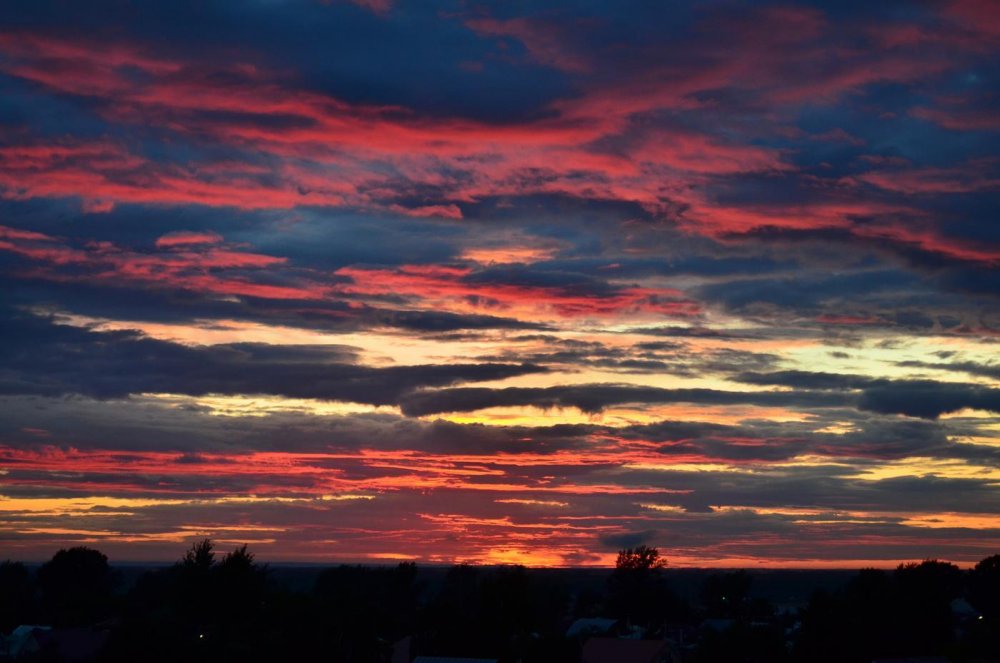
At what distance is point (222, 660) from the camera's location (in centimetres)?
8012

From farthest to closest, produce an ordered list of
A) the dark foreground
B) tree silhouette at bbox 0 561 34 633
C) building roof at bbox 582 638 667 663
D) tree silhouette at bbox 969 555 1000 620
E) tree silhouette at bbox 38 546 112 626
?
tree silhouette at bbox 38 546 112 626, tree silhouette at bbox 969 555 1000 620, tree silhouette at bbox 0 561 34 633, building roof at bbox 582 638 667 663, the dark foreground

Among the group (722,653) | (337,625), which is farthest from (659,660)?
(337,625)

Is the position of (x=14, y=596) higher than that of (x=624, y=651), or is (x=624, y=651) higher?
(x=14, y=596)

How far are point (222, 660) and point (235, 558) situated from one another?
34429mm

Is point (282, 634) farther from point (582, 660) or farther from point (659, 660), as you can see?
point (659, 660)

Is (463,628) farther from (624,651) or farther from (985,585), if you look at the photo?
(985,585)

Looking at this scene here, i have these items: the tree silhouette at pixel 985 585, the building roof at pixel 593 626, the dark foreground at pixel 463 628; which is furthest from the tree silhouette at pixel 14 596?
the tree silhouette at pixel 985 585

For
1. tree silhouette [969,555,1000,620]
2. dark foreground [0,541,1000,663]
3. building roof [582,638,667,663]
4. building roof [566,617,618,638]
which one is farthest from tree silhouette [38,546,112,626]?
tree silhouette [969,555,1000,620]

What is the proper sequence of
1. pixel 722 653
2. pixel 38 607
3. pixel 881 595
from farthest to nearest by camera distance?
pixel 38 607
pixel 881 595
pixel 722 653

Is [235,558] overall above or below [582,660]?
above

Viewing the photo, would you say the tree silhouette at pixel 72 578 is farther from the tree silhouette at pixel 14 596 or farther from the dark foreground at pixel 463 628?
the dark foreground at pixel 463 628

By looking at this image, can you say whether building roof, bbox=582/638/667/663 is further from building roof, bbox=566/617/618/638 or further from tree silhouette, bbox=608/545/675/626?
tree silhouette, bbox=608/545/675/626

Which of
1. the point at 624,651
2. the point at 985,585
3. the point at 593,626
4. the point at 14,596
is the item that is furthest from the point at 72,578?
the point at 985,585

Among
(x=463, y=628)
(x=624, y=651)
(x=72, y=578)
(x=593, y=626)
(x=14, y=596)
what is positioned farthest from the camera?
(x=72, y=578)
